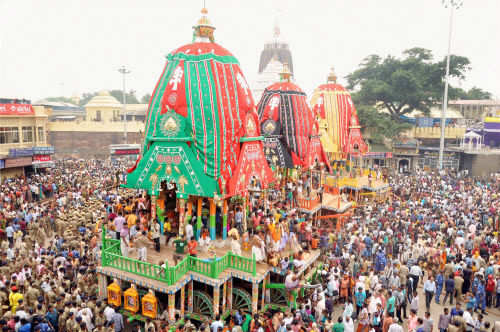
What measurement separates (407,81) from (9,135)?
123ft

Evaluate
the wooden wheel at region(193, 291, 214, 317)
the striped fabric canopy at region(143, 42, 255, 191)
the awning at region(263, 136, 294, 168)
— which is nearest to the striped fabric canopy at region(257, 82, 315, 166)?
the awning at region(263, 136, 294, 168)

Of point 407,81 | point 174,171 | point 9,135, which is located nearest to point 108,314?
point 174,171

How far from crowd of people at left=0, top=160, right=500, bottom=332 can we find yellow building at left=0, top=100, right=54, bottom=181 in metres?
8.58

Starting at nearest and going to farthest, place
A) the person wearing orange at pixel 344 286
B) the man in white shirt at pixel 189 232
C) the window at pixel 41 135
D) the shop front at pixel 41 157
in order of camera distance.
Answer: the person wearing orange at pixel 344 286 < the man in white shirt at pixel 189 232 < the shop front at pixel 41 157 < the window at pixel 41 135

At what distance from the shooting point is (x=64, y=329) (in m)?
9.89

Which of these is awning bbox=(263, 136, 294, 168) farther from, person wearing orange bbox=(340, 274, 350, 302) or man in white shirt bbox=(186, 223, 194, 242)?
person wearing orange bbox=(340, 274, 350, 302)

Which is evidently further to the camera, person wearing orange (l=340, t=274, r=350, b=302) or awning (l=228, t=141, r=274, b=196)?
awning (l=228, t=141, r=274, b=196)

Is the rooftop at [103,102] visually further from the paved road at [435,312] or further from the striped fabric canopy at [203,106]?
the paved road at [435,312]

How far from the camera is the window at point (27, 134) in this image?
33438mm

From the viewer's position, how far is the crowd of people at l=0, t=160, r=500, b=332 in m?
9.92

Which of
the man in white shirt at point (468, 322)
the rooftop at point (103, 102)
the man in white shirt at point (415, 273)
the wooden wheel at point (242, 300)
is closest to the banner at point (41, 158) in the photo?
the rooftop at point (103, 102)

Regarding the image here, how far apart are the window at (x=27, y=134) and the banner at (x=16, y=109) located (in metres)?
1.48

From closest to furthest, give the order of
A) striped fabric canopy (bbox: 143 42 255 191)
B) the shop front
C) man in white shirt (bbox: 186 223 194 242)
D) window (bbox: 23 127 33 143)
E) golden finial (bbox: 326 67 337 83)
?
striped fabric canopy (bbox: 143 42 255 191)
man in white shirt (bbox: 186 223 194 242)
the shop front
golden finial (bbox: 326 67 337 83)
window (bbox: 23 127 33 143)

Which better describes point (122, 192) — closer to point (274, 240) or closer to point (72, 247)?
point (72, 247)
